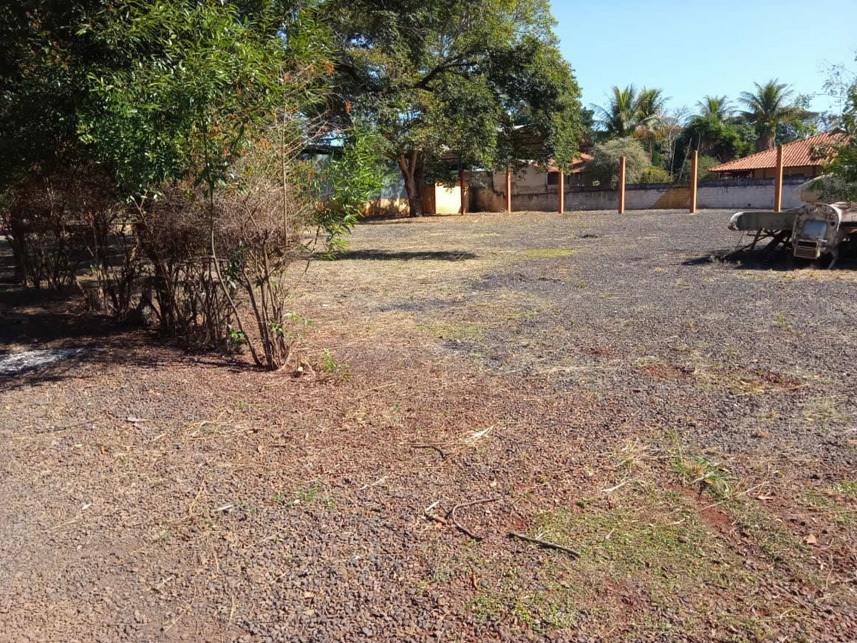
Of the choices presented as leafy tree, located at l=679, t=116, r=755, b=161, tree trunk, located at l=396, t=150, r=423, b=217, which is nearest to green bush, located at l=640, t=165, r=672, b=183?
leafy tree, located at l=679, t=116, r=755, b=161

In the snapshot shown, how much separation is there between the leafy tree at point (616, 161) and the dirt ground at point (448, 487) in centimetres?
3433

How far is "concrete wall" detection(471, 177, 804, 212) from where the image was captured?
29963 mm

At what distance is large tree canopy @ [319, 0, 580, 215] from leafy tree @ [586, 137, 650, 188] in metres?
24.9

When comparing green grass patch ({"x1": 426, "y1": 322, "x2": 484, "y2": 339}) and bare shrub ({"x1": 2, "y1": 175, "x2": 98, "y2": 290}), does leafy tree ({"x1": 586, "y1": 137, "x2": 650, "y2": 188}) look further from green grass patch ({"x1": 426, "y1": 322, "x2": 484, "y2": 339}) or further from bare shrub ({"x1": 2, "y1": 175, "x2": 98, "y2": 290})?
green grass patch ({"x1": 426, "y1": 322, "x2": 484, "y2": 339})

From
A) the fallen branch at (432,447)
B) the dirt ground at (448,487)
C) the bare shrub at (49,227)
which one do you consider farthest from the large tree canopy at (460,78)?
the fallen branch at (432,447)

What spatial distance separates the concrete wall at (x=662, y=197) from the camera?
30.0 meters

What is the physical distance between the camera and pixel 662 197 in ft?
112

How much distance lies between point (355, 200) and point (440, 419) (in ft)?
7.14

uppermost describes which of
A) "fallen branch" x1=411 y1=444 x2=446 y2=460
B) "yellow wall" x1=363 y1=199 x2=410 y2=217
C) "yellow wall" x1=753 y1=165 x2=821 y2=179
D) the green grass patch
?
"yellow wall" x1=753 y1=165 x2=821 y2=179

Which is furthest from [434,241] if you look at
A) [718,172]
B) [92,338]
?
[718,172]

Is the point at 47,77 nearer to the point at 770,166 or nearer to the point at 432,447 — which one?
the point at 432,447

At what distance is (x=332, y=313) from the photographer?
391 inches

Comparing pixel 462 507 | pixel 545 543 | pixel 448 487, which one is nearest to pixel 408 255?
pixel 448 487

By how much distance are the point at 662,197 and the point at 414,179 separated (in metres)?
12.2
